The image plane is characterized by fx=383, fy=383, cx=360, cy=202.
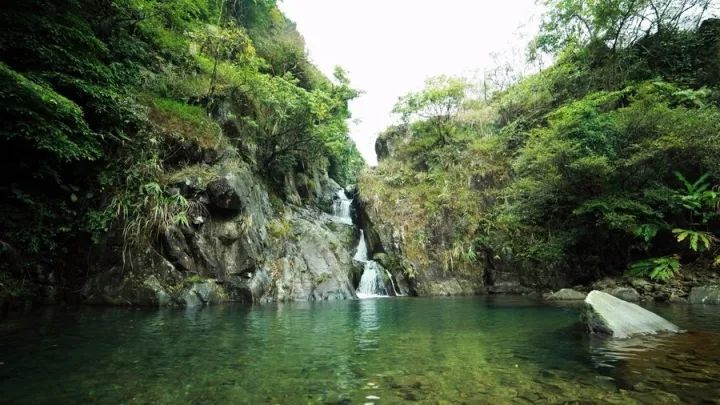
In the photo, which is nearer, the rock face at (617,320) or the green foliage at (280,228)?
the rock face at (617,320)

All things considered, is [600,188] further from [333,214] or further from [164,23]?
[164,23]

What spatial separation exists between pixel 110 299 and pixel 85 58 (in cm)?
737

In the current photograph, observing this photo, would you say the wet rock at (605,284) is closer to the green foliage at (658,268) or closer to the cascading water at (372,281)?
the green foliage at (658,268)

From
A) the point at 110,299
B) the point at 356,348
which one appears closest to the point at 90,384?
the point at 356,348

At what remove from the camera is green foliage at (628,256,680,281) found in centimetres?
1434

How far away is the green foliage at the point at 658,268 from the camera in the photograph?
47.1 ft

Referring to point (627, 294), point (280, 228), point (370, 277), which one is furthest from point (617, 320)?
point (280, 228)

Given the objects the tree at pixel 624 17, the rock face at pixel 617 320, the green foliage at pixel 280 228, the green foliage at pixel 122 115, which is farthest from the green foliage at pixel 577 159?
the rock face at pixel 617 320

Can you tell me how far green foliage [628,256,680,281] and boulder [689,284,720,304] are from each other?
1286mm

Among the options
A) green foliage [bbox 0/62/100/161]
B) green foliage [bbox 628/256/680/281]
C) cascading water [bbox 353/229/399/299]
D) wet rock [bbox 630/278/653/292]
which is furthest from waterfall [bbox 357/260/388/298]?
green foliage [bbox 0/62/100/161]

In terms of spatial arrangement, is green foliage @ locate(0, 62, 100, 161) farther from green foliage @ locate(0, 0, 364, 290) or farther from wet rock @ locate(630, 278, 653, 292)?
wet rock @ locate(630, 278, 653, 292)

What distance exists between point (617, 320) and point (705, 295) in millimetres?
8562

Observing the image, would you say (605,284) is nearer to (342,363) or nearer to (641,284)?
(641,284)

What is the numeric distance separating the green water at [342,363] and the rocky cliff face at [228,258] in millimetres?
3854
